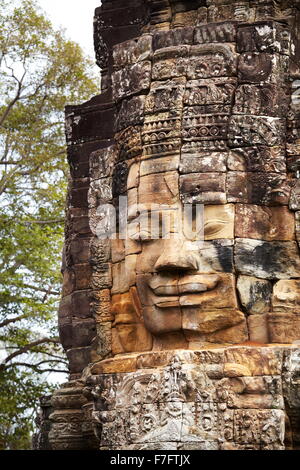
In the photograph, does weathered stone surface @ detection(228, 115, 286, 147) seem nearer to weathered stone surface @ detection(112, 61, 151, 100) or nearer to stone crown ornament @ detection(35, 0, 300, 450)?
stone crown ornament @ detection(35, 0, 300, 450)

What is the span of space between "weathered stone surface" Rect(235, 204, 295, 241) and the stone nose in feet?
1.47

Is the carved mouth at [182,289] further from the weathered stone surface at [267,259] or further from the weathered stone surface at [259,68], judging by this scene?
the weathered stone surface at [259,68]

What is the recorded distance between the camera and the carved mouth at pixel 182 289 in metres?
→ 12.3

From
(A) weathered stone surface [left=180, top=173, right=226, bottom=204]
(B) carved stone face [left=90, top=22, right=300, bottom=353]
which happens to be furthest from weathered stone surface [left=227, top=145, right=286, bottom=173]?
(A) weathered stone surface [left=180, top=173, right=226, bottom=204]

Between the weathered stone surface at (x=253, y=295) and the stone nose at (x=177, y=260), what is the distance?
437 millimetres

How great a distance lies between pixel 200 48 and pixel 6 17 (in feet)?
30.3

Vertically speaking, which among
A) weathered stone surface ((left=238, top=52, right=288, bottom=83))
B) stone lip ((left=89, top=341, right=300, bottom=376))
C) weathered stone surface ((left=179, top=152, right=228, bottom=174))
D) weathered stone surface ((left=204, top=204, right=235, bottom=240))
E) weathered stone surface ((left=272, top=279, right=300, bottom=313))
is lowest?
stone lip ((left=89, top=341, right=300, bottom=376))

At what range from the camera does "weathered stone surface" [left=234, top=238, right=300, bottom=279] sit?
40.3ft

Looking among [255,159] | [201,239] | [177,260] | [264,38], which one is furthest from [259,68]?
[177,260]

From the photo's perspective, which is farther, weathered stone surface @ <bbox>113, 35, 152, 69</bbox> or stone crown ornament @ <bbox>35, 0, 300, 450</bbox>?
weathered stone surface @ <bbox>113, 35, 152, 69</bbox>

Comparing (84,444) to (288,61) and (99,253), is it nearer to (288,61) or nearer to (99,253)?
(99,253)

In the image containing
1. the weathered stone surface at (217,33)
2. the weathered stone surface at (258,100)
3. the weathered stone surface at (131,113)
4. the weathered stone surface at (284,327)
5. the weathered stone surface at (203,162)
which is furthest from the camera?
the weathered stone surface at (131,113)

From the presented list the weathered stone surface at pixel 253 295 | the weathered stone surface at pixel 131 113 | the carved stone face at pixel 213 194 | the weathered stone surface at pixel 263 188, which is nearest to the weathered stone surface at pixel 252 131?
the carved stone face at pixel 213 194

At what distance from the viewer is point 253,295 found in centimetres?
1226
